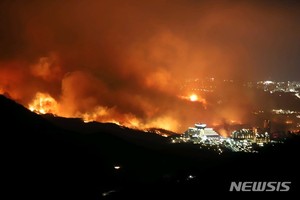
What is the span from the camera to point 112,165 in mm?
54438

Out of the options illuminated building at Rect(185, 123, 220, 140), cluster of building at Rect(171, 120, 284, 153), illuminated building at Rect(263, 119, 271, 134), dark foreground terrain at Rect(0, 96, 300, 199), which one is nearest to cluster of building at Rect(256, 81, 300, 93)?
illuminated building at Rect(263, 119, 271, 134)

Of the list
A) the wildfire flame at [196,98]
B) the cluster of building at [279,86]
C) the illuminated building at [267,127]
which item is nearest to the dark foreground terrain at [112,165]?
the illuminated building at [267,127]

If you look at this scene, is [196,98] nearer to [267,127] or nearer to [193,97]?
[193,97]

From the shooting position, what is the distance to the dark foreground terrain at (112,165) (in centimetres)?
2520

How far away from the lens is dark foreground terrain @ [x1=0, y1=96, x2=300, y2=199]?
2520 cm

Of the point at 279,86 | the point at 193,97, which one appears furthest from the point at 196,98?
the point at 279,86

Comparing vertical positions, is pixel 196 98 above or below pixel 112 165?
above

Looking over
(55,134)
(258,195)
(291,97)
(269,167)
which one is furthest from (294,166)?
(291,97)

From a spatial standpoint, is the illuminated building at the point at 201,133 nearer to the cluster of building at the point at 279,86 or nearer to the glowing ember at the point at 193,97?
the glowing ember at the point at 193,97

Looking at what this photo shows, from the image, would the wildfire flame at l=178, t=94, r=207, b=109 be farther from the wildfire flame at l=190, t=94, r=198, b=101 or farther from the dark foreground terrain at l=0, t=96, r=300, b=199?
the dark foreground terrain at l=0, t=96, r=300, b=199

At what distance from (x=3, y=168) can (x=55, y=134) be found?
21.3m

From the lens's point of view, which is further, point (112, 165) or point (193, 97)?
point (193, 97)

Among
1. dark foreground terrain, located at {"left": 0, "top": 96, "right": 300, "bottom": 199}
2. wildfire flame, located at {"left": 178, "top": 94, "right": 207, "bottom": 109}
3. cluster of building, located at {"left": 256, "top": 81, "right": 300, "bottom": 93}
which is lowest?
dark foreground terrain, located at {"left": 0, "top": 96, "right": 300, "bottom": 199}

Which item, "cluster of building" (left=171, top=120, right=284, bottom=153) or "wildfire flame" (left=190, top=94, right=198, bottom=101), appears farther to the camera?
"wildfire flame" (left=190, top=94, right=198, bottom=101)
